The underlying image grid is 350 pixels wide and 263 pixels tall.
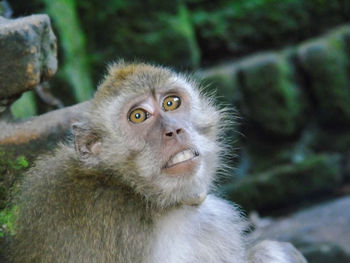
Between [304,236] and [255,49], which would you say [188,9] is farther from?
[304,236]

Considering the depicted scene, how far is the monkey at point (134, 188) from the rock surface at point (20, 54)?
0.40 meters

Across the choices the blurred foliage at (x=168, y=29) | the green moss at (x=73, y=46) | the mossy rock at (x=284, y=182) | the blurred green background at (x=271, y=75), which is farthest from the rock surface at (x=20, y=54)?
the mossy rock at (x=284, y=182)

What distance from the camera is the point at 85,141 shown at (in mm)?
3240

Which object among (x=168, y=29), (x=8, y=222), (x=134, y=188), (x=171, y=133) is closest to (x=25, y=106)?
(x=8, y=222)

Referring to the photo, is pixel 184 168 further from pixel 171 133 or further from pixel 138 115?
pixel 138 115

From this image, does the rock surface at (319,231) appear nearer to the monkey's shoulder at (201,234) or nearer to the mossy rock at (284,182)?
the mossy rock at (284,182)

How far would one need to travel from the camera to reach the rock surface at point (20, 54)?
3.23 m

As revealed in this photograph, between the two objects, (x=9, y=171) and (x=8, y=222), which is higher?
(x=9, y=171)

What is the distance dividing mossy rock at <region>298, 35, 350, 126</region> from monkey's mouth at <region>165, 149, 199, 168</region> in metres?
4.79

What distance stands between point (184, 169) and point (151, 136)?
26cm

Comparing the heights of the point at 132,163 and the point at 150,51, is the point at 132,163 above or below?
below

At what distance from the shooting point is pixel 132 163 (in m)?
3.16

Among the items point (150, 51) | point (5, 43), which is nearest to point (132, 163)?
point (5, 43)

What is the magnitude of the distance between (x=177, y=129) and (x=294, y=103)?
15.5ft
